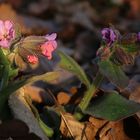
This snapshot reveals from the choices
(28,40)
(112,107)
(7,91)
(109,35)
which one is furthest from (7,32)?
(112,107)

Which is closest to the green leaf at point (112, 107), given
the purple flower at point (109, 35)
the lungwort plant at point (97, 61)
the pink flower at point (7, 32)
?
the lungwort plant at point (97, 61)

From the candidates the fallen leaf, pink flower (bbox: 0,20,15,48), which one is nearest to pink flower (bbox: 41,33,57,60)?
pink flower (bbox: 0,20,15,48)

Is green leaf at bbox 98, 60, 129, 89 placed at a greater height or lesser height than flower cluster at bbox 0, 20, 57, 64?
lesser

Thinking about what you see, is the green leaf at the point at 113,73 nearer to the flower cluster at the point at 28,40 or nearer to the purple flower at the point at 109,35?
the purple flower at the point at 109,35

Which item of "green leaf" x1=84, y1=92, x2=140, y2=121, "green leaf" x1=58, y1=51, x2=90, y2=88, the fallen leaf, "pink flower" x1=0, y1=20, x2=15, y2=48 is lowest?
the fallen leaf

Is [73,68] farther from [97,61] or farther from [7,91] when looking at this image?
[7,91]

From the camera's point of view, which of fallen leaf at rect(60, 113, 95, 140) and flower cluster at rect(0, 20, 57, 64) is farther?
fallen leaf at rect(60, 113, 95, 140)

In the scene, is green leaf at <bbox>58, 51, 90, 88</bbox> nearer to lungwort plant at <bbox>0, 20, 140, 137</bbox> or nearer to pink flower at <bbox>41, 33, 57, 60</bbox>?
lungwort plant at <bbox>0, 20, 140, 137</bbox>

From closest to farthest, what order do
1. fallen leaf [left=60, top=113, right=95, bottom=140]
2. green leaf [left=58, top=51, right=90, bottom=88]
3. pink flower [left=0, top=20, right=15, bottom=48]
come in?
pink flower [left=0, top=20, right=15, bottom=48] → fallen leaf [left=60, top=113, right=95, bottom=140] → green leaf [left=58, top=51, right=90, bottom=88]
